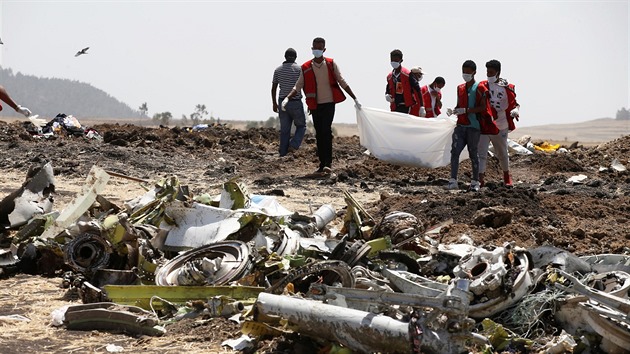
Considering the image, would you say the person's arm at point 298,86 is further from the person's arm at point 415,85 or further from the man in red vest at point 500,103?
the man in red vest at point 500,103

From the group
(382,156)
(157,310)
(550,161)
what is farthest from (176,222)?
(550,161)

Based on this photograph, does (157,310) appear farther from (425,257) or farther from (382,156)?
(382,156)

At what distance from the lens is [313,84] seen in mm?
14875

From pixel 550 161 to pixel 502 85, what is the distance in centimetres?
494

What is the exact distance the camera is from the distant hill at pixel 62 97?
5064 inches

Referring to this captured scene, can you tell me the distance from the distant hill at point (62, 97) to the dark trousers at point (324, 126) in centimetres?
11176

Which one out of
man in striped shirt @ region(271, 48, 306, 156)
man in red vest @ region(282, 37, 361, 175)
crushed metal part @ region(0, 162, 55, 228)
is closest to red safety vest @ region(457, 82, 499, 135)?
man in red vest @ region(282, 37, 361, 175)

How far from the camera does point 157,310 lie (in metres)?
6.79

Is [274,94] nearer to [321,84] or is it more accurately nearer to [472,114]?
[321,84]

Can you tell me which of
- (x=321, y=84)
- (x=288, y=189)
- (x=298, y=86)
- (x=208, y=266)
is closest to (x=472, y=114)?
(x=321, y=84)

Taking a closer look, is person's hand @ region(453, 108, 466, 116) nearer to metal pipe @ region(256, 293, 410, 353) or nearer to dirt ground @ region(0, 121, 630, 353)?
dirt ground @ region(0, 121, 630, 353)

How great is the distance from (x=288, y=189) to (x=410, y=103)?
338 cm

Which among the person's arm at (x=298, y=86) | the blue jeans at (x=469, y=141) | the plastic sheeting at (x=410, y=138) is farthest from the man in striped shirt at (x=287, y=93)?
the blue jeans at (x=469, y=141)

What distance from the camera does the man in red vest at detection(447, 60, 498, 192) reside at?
44.0 ft
